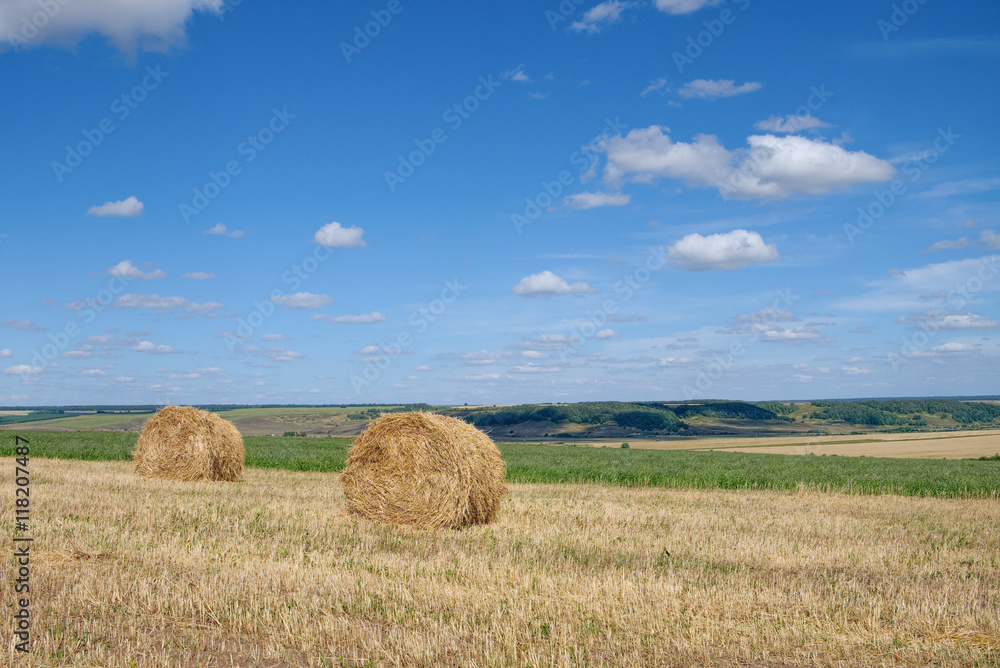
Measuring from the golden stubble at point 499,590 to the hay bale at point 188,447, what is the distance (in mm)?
5854

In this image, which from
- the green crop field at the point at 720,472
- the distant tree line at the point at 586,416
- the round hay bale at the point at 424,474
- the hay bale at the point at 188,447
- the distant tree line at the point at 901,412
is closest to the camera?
the round hay bale at the point at 424,474

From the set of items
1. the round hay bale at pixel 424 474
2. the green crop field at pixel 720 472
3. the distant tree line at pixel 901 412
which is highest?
the round hay bale at pixel 424 474

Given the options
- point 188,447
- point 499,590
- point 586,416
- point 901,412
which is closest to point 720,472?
point 188,447

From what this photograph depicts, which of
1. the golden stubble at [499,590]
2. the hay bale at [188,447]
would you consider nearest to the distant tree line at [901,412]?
the hay bale at [188,447]

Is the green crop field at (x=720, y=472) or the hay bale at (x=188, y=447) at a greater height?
the hay bale at (x=188, y=447)

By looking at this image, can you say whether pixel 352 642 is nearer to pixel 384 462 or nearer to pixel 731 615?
pixel 731 615

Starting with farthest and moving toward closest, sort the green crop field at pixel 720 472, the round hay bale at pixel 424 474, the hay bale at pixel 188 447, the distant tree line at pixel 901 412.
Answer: the distant tree line at pixel 901 412, the green crop field at pixel 720 472, the hay bale at pixel 188 447, the round hay bale at pixel 424 474

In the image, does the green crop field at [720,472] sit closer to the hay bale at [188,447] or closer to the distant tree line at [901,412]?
the hay bale at [188,447]

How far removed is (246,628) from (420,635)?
1.68 metres

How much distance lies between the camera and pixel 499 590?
8156 mm

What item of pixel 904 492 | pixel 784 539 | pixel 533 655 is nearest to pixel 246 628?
pixel 533 655

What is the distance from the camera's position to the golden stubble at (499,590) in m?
6.37

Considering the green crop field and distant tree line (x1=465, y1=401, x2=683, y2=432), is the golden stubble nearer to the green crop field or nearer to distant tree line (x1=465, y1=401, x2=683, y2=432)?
the green crop field

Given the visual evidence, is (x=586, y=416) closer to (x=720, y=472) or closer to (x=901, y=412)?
(x=901, y=412)
